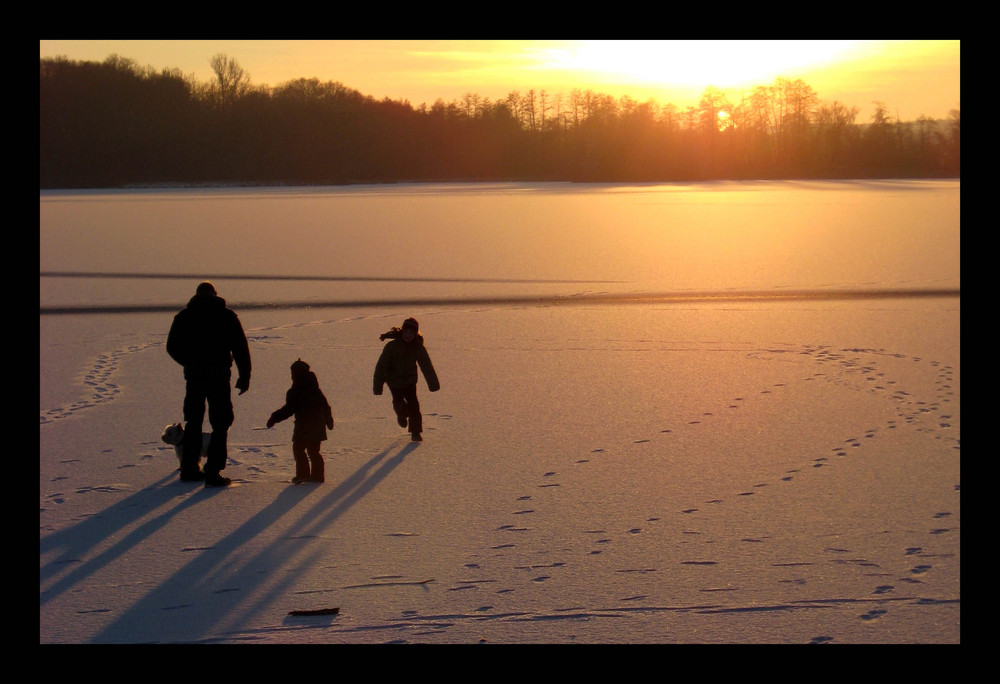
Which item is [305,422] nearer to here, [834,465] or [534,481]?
[534,481]

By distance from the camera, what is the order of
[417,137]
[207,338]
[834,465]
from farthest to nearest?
[417,137] → [834,465] → [207,338]

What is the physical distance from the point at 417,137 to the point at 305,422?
69051 mm

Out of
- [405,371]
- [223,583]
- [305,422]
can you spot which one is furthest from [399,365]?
[223,583]

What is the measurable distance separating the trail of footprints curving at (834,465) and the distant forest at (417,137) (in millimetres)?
56457

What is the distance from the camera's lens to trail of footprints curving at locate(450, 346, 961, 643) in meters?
3.94

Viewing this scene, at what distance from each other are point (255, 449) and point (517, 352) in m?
3.52

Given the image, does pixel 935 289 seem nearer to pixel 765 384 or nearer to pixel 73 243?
pixel 765 384

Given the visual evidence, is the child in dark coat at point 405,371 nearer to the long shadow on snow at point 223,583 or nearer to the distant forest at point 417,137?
the long shadow on snow at point 223,583

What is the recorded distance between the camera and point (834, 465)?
5.62m

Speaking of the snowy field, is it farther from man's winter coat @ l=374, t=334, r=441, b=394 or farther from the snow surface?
man's winter coat @ l=374, t=334, r=441, b=394

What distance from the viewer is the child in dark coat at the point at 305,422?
17.6 feet

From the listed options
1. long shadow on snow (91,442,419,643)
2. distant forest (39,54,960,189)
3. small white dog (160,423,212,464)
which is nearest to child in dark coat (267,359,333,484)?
long shadow on snow (91,442,419,643)

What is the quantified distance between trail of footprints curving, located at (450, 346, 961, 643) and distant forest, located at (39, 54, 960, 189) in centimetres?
5646

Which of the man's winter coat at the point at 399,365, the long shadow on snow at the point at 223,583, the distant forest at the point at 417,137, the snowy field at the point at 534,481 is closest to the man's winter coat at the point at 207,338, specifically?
the snowy field at the point at 534,481
